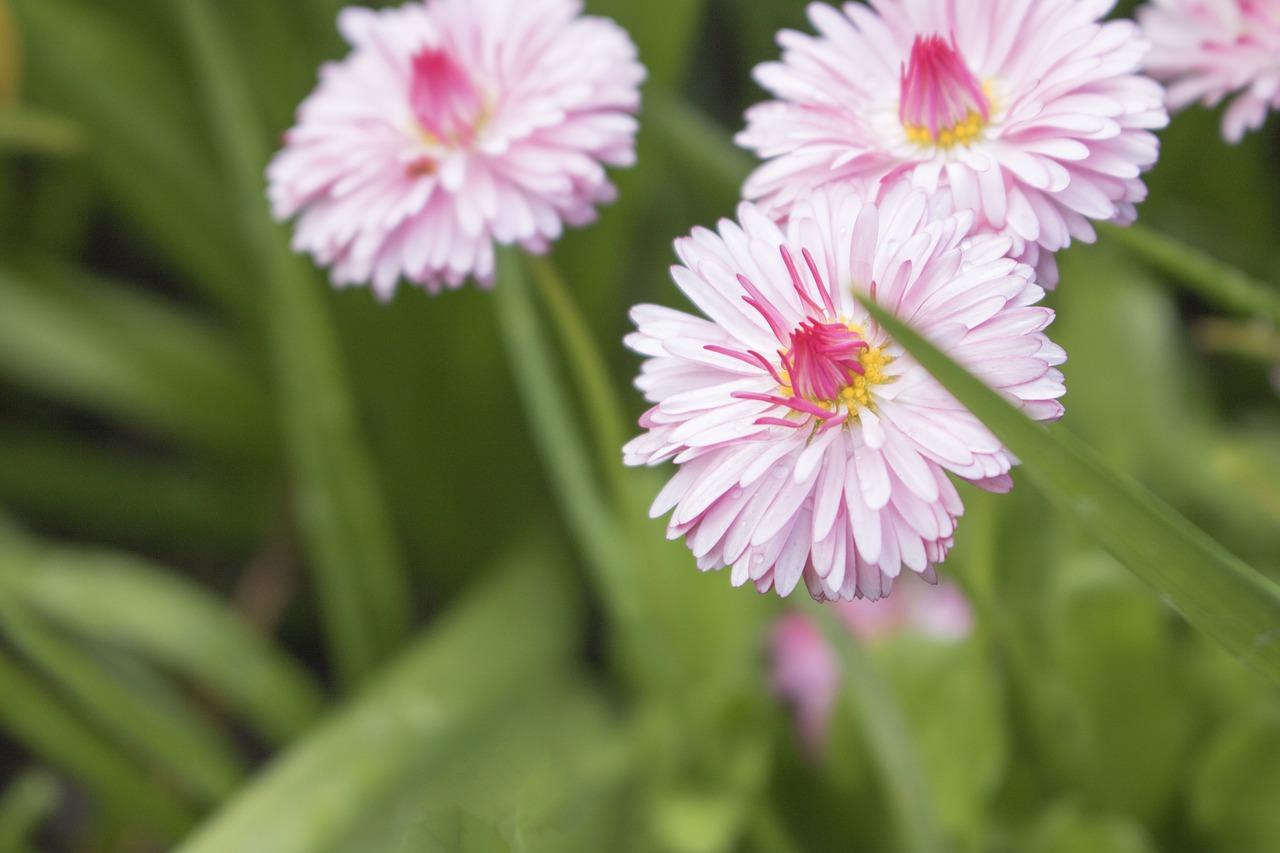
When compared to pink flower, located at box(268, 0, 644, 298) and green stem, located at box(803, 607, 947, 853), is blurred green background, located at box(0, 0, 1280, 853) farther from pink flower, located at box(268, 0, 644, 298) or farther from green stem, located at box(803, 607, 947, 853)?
pink flower, located at box(268, 0, 644, 298)

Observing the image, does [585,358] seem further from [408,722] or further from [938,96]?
[408,722]

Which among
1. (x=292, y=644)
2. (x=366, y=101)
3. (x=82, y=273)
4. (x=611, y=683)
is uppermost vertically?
(x=82, y=273)

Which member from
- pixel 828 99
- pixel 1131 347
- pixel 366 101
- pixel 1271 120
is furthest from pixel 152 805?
pixel 1271 120

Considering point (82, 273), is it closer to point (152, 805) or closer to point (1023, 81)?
point (152, 805)

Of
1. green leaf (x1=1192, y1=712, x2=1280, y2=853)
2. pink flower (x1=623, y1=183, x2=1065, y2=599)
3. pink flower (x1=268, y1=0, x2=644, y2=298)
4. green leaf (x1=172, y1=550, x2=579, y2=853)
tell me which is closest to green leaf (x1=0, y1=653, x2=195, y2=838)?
green leaf (x1=172, y1=550, x2=579, y2=853)

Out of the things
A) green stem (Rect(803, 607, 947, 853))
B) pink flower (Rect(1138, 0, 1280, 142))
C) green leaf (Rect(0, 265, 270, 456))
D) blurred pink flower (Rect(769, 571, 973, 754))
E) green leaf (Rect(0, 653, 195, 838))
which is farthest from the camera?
green leaf (Rect(0, 265, 270, 456))

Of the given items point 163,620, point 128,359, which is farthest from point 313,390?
point 128,359
